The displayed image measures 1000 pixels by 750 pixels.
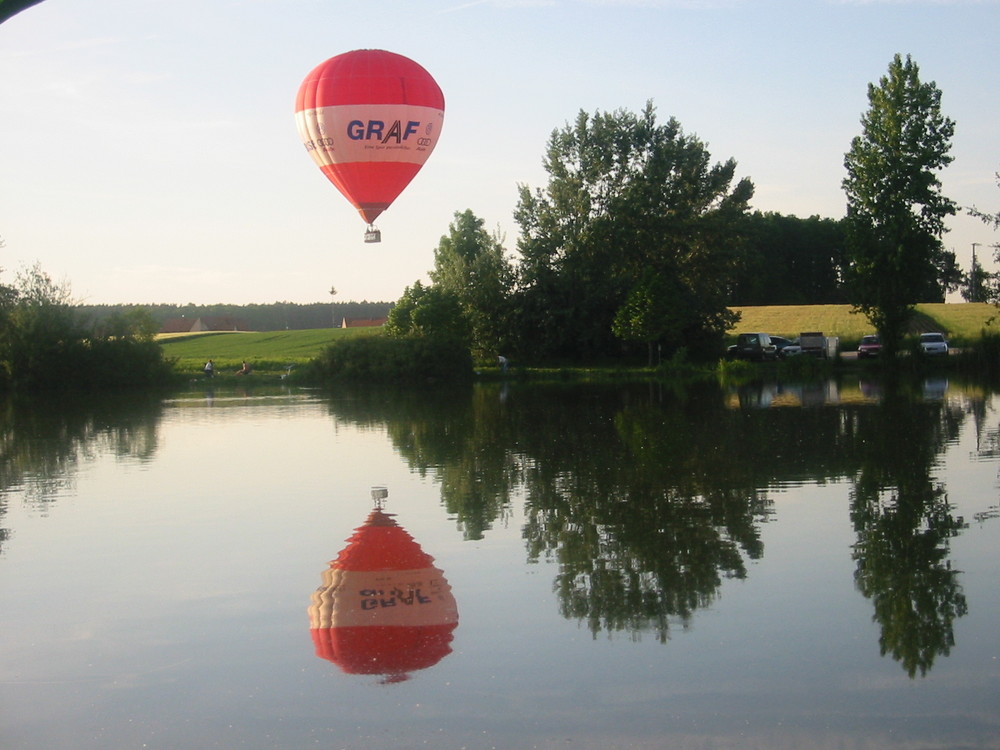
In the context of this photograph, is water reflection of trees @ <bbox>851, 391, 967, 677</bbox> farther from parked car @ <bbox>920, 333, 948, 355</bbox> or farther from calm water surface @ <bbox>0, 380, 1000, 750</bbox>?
parked car @ <bbox>920, 333, 948, 355</bbox>

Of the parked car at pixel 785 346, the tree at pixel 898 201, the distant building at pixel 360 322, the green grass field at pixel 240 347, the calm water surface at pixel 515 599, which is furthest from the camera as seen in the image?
the distant building at pixel 360 322

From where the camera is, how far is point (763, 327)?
72.6 meters

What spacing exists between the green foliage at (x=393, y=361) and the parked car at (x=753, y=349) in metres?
12.7

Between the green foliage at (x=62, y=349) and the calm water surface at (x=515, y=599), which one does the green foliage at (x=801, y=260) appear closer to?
the green foliage at (x=62, y=349)

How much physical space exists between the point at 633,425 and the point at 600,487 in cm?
908

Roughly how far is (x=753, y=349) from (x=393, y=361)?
16544 millimetres

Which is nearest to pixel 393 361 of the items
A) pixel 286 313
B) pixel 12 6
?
pixel 12 6

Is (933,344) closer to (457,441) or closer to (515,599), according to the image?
(457,441)

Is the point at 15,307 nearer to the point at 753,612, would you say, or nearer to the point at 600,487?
the point at 600,487

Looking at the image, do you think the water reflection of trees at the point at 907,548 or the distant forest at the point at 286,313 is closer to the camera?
the water reflection of trees at the point at 907,548

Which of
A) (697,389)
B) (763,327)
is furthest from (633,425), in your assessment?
(763,327)

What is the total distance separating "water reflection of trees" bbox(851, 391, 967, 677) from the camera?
745 centimetres

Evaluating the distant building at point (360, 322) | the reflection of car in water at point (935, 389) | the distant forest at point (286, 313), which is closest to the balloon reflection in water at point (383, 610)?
the reflection of car in water at point (935, 389)

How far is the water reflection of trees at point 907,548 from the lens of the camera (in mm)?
7449
